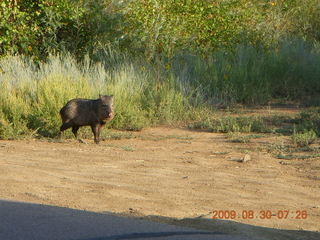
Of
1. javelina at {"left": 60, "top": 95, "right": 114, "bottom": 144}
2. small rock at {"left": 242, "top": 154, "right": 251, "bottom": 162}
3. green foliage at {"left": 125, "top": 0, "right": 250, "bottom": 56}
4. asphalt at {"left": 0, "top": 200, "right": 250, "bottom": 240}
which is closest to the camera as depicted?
asphalt at {"left": 0, "top": 200, "right": 250, "bottom": 240}

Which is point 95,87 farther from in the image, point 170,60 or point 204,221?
point 204,221

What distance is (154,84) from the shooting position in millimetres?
12648

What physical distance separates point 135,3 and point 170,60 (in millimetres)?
1743

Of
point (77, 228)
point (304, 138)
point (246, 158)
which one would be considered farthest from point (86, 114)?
point (77, 228)

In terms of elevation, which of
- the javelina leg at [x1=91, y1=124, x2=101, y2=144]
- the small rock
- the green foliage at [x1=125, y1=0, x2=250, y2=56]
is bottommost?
the small rock

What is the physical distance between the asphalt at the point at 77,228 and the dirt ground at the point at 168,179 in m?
0.53

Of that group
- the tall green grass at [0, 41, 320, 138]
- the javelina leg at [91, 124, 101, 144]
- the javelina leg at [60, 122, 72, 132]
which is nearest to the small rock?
the javelina leg at [91, 124, 101, 144]

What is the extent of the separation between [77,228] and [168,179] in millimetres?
3215

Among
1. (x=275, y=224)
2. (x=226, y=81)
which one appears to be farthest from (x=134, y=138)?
(x=275, y=224)

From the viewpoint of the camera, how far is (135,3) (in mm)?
15141

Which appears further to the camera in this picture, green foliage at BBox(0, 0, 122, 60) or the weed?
green foliage at BBox(0, 0, 122, 60)

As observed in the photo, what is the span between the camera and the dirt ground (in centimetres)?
579

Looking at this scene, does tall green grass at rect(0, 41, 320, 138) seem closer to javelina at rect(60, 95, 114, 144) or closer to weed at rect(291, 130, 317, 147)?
javelina at rect(60, 95, 114, 144)

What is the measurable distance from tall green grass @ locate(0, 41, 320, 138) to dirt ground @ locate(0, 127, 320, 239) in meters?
1.01
